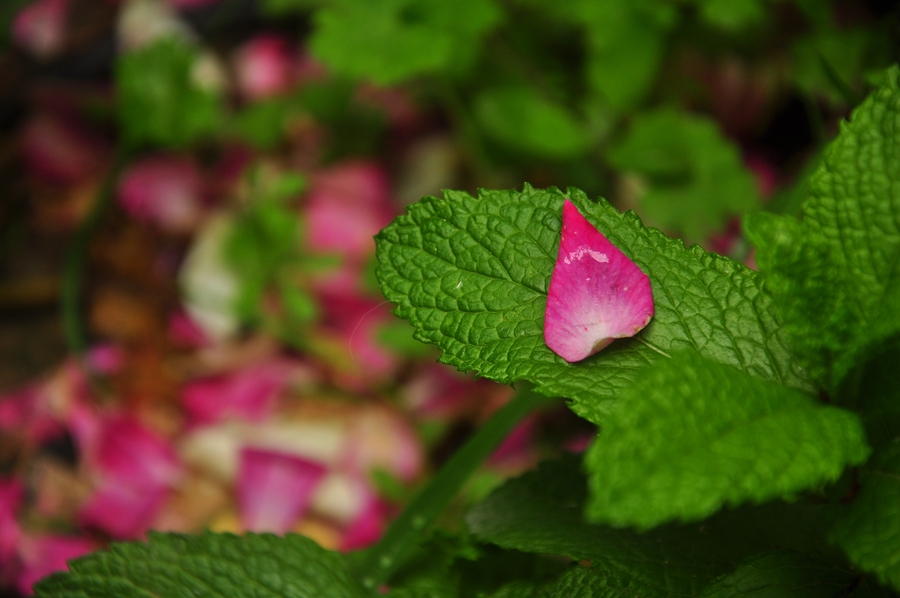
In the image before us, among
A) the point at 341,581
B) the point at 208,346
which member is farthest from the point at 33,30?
the point at 341,581

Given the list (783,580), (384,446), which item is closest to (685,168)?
(384,446)

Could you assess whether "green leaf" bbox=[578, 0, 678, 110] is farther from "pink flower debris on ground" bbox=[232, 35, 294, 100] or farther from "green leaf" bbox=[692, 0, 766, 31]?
"pink flower debris on ground" bbox=[232, 35, 294, 100]

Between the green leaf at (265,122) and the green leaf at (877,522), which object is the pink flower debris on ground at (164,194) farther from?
the green leaf at (877,522)

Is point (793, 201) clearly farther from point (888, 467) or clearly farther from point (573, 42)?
point (573, 42)

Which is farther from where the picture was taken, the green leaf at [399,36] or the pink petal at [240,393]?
the pink petal at [240,393]

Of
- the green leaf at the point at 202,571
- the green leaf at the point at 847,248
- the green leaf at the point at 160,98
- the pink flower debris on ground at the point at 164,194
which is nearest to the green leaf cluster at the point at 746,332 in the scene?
the green leaf at the point at 847,248

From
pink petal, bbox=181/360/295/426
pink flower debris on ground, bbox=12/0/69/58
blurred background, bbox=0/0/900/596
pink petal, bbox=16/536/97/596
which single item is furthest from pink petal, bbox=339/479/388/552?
pink flower debris on ground, bbox=12/0/69/58
